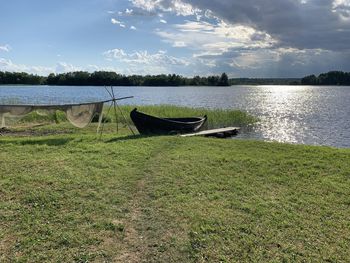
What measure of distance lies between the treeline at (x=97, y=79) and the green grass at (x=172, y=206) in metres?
90.3

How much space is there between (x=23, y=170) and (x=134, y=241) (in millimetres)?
4347

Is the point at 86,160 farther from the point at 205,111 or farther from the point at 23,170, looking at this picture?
the point at 205,111

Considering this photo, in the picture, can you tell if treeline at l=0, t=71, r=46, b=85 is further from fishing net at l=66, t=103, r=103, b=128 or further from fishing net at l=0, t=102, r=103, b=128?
fishing net at l=66, t=103, r=103, b=128

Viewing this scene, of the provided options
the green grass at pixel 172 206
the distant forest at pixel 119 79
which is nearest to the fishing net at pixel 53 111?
the green grass at pixel 172 206

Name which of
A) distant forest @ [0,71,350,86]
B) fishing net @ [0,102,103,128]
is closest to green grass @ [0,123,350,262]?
fishing net @ [0,102,103,128]

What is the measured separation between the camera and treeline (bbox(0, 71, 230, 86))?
102062 millimetres

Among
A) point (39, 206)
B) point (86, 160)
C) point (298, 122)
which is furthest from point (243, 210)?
point (298, 122)

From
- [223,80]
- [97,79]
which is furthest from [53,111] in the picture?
[223,80]

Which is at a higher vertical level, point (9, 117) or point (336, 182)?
point (9, 117)

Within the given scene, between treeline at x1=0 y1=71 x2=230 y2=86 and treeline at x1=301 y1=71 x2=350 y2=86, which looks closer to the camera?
treeline at x1=0 y1=71 x2=230 y2=86

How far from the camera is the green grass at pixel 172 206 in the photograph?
4680mm

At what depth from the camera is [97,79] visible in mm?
104562

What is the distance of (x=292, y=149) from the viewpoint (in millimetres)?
11320

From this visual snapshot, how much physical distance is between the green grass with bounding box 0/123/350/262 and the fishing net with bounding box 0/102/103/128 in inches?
138
